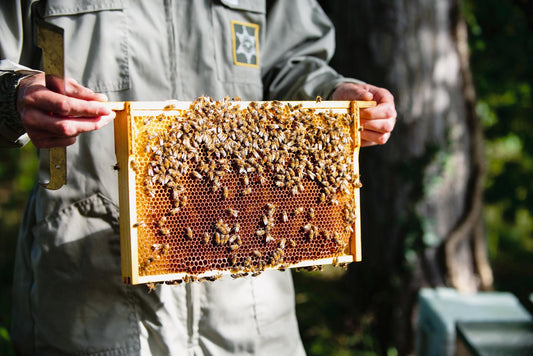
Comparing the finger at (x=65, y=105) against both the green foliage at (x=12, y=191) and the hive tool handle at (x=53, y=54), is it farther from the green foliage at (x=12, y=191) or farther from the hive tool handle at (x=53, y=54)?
the green foliage at (x=12, y=191)

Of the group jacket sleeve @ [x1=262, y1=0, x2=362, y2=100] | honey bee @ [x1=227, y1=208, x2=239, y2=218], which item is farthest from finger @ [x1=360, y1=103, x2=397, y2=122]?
honey bee @ [x1=227, y1=208, x2=239, y2=218]

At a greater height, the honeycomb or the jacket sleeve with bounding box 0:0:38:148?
the jacket sleeve with bounding box 0:0:38:148

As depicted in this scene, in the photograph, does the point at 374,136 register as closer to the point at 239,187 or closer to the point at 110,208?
the point at 239,187

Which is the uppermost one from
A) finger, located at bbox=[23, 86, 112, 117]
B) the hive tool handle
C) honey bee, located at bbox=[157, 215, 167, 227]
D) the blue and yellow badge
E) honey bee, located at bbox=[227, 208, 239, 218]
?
the blue and yellow badge

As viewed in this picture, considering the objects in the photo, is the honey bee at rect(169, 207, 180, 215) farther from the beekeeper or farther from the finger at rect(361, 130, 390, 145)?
the finger at rect(361, 130, 390, 145)

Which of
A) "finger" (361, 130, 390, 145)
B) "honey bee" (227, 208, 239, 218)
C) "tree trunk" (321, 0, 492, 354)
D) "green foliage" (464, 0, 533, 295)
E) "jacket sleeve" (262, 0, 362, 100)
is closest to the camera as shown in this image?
"honey bee" (227, 208, 239, 218)

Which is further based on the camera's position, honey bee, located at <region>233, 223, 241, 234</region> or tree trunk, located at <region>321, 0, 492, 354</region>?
tree trunk, located at <region>321, 0, 492, 354</region>

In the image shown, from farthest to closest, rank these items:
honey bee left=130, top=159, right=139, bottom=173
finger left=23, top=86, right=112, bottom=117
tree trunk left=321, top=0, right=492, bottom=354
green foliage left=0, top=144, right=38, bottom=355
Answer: green foliage left=0, top=144, right=38, bottom=355
tree trunk left=321, top=0, right=492, bottom=354
honey bee left=130, top=159, right=139, bottom=173
finger left=23, top=86, right=112, bottom=117

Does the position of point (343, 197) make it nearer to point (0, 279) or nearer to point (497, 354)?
point (497, 354)
